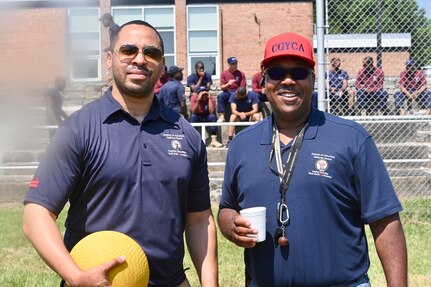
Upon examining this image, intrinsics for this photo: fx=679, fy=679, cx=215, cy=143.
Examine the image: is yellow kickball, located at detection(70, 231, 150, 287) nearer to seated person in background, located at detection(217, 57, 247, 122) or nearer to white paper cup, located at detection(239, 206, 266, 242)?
white paper cup, located at detection(239, 206, 266, 242)

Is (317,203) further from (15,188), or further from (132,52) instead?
(15,188)

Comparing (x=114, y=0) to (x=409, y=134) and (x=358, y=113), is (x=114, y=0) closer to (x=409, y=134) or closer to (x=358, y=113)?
(x=358, y=113)

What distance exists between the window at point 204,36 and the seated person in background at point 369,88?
13.0 meters

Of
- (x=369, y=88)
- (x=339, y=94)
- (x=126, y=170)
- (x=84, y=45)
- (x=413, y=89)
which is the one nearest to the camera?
(x=84, y=45)

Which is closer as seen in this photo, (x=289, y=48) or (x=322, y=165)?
(x=322, y=165)

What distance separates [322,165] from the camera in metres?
3.14

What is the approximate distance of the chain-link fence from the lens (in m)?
10.1

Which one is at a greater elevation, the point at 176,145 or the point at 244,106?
the point at 244,106

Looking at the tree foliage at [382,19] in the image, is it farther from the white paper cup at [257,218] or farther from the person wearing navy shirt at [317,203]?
the white paper cup at [257,218]

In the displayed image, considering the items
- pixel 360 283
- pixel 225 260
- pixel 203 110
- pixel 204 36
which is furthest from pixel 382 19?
pixel 204 36

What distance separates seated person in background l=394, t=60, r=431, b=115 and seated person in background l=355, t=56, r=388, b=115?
68cm

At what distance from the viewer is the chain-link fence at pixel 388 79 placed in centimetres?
1006

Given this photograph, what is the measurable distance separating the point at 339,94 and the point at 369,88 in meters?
0.80

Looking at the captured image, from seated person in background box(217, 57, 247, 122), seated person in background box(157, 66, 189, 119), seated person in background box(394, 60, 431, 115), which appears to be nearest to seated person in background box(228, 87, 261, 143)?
seated person in background box(217, 57, 247, 122)
